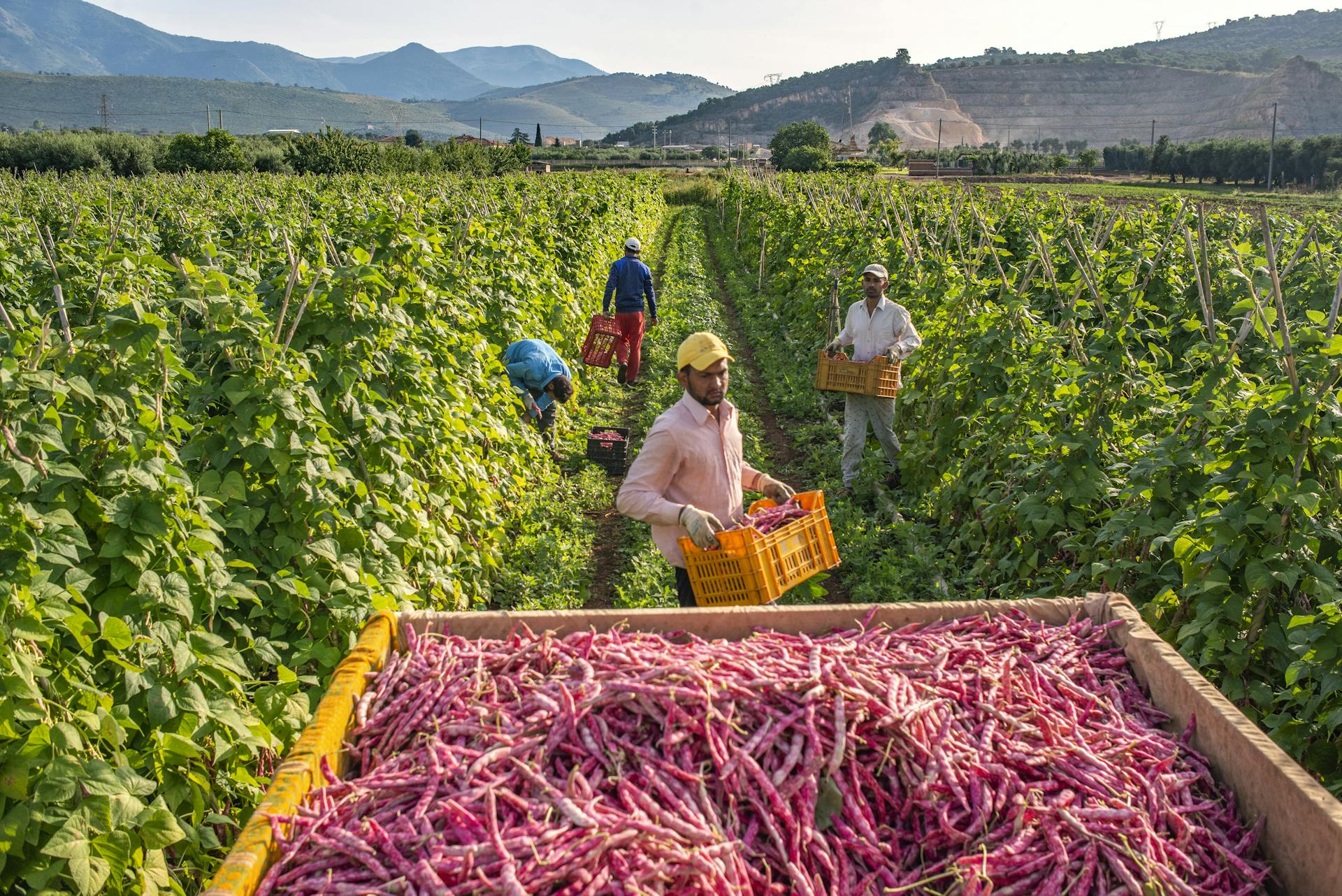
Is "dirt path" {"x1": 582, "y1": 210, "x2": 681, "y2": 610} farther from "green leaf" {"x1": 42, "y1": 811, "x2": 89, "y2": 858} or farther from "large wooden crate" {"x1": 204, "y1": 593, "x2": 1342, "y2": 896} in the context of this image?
"green leaf" {"x1": 42, "y1": 811, "x2": 89, "y2": 858}

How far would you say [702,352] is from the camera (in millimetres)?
4461

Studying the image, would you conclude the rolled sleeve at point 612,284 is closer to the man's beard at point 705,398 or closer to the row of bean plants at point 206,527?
the row of bean plants at point 206,527

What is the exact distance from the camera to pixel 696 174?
69.4 meters

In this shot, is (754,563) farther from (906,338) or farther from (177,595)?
(906,338)

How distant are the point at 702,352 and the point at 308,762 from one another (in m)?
2.51

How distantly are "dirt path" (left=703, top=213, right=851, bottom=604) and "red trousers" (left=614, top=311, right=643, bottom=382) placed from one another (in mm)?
1842

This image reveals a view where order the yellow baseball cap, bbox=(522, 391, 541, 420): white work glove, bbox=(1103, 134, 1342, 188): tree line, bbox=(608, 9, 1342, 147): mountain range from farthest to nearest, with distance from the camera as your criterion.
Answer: bbox=(608, 9, 1342, 147): mountain range → bbox=(1103, 134, 1342, 188): tree line → bbox=(522, 391, 541, 420): white work glove → the yellow baseball cap

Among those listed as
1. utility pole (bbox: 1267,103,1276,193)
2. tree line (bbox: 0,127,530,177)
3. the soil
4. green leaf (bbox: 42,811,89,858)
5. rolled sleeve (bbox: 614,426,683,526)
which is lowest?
the soil

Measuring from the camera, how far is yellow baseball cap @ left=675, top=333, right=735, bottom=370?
4418mm

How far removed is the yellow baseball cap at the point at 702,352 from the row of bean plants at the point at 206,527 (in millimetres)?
1744

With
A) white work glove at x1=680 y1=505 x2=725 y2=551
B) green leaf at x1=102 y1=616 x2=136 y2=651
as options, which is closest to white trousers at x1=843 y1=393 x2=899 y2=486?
white work glove at x1=680 y1=505 x2=725 y2=551

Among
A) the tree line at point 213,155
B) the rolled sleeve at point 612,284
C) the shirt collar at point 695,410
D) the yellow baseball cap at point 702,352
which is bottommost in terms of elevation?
the shirt collar at point 695,410

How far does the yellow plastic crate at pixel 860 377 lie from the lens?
329 inches

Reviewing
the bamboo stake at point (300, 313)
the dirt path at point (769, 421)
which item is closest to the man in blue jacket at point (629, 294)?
the dirt path at point (769, 421)
